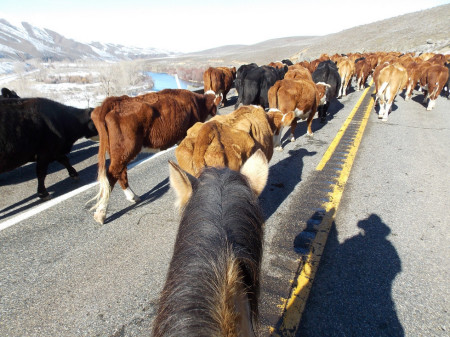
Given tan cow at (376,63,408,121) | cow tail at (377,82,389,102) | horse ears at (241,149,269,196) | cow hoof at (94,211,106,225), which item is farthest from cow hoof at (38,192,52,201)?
cow tail at (377,82,389,102)

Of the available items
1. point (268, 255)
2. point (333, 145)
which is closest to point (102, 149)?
point (268, 255)

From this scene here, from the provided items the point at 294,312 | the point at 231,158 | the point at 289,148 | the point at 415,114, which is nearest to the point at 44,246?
the point at 231,158

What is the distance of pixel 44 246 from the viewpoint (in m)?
3.07

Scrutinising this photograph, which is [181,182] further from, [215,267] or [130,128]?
[130,128]

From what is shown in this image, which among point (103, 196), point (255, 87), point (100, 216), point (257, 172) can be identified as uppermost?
point (257, 172)

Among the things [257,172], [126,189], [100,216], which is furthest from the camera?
[126,189]

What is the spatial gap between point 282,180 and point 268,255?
2.16 meters

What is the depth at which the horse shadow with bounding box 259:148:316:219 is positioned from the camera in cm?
403

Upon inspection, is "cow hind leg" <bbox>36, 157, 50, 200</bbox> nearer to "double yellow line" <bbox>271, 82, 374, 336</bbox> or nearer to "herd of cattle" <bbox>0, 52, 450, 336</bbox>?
"herd of cattle" <bbox>0, 52, 450, 336</bbox>

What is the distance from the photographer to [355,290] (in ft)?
7.97

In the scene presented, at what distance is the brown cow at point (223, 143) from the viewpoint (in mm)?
2742

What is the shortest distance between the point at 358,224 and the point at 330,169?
6.33 feet

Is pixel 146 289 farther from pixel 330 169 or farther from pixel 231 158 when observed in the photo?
pixel 330 169

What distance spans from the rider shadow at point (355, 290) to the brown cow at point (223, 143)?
5.05 ft
